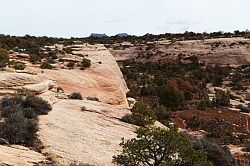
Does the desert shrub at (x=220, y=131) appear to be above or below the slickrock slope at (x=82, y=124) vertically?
below

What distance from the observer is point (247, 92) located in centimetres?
3772

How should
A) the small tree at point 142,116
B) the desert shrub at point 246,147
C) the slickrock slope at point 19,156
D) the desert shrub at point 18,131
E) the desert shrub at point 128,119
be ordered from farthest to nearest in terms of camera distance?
the desert shrub at point 246,147
the small tree at point 142,116
the desert shrub at point 128,119
the desert shrub at point 18,131
the slickrock slope at point 19,156

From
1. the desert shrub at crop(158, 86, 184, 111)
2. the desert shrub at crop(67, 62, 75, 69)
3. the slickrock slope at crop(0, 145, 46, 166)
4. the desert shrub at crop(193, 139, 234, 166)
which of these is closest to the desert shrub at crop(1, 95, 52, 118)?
the slickrock slope at crop(0, 145, 46, 166)

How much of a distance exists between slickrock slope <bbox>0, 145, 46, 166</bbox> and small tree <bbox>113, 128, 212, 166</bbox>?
89.1 inches

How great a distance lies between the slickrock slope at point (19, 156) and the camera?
9.95 meters

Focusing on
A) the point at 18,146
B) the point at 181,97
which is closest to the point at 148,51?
the point at 181,97

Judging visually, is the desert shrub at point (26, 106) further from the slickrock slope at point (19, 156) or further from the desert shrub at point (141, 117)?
the desert shrub at point (141, 117)

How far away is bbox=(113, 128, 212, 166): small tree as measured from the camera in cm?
1202

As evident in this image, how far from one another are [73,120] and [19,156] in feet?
15.5

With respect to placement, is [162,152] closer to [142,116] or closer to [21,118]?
[21,118]

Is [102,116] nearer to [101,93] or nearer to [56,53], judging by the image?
[101,93]

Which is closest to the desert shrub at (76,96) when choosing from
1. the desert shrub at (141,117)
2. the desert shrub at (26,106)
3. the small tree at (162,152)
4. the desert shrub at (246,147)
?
the desert shrub at (141,117)

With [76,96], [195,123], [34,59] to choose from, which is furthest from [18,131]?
[195,123]

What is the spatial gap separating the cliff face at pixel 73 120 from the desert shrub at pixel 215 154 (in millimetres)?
2590
